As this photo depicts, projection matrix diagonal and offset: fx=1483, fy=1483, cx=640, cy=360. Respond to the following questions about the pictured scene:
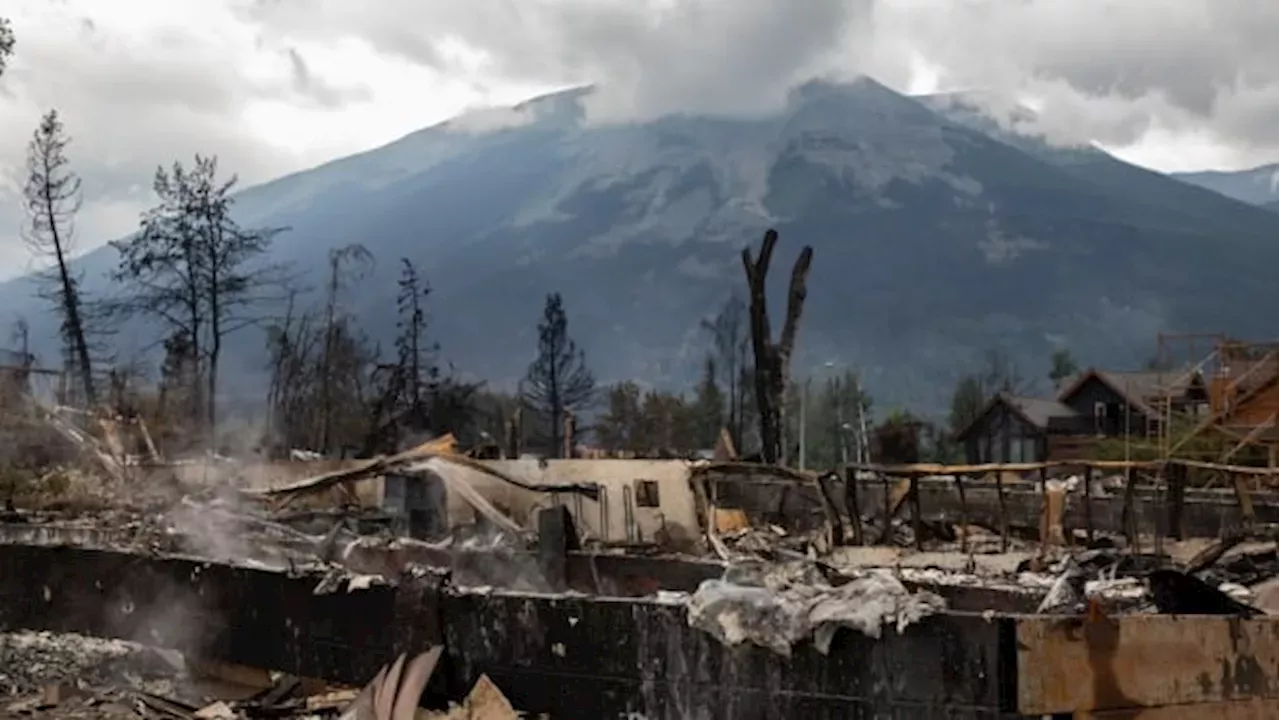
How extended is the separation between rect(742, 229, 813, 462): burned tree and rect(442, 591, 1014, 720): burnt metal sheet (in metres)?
20.9

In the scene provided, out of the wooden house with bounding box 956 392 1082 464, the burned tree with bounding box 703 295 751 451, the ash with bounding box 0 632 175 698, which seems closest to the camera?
the ash with bounding box 0 632 175 698

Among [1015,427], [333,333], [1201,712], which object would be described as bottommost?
[1201,712]

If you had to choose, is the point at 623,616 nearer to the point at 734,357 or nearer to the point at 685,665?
the point at 685,665

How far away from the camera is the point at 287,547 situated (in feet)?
30.8

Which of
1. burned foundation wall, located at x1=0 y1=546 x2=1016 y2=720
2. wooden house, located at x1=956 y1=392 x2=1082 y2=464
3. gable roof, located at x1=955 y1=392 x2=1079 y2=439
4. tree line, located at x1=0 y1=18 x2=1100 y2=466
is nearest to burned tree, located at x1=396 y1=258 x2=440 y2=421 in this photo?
tree line, located at x1=0 y1=18 x2=1100 y2=466

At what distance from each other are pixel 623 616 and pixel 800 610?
2.62 feet

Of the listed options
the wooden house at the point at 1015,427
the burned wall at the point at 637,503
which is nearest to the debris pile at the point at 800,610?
the burned wall at the point at 637,503

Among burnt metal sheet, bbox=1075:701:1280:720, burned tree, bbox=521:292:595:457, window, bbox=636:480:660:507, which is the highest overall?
burned tree, bbox=521:292:595:457

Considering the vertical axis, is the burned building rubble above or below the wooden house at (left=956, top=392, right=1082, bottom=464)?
below

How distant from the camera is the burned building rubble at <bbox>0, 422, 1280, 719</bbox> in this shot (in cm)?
489

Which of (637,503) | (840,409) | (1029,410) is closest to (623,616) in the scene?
(637,503)

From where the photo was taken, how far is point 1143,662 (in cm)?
488

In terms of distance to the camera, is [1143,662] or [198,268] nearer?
[1143,662]

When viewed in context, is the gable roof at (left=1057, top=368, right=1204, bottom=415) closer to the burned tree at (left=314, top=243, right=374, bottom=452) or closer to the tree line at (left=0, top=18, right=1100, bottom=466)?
the tree line at (left=0, top=18, right=1100, bottom=466)
